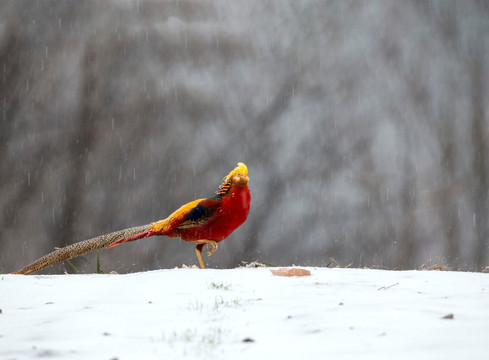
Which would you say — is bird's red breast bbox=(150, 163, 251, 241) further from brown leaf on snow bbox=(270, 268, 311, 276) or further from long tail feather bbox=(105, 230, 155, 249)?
brown leaf on snow bbox=(270, 268, 311, 276)

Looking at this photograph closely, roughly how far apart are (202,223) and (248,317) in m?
2.55

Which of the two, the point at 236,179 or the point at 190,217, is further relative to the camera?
the point at 190,217

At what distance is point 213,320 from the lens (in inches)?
99.7

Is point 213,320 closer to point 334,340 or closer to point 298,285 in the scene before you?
point 334,340

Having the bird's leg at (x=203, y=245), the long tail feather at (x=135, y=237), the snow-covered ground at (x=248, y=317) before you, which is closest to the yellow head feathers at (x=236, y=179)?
the bird's leg at (x=203, y=245)

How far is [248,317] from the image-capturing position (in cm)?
259

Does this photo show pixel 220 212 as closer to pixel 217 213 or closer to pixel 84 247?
pixel 217 213

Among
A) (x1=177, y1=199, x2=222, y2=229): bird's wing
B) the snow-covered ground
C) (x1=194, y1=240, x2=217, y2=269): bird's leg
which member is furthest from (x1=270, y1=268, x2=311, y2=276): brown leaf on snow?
(x1=194, y1=240, x2=217, y2=269): bird's leg

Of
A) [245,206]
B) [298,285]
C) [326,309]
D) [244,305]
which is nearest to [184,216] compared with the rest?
[245,206]

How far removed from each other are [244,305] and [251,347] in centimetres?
82

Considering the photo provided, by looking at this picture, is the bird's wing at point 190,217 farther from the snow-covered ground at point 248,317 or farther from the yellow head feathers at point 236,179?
the snow-covered ground at point 248,317

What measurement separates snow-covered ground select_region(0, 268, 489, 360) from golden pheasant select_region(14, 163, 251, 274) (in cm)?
112

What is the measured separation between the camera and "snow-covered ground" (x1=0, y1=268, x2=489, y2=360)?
78.2 inches

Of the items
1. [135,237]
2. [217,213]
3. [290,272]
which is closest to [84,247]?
[135,237]
